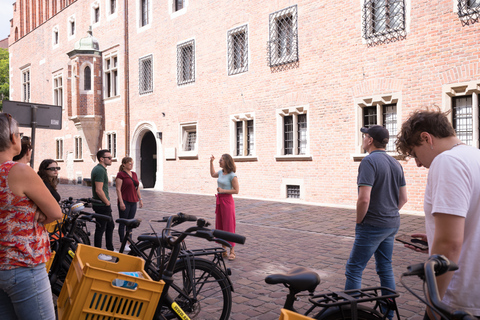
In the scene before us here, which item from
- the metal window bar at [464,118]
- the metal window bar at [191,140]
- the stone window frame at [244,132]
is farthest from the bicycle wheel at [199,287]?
the metal window bar at [191,140]

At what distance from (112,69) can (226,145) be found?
10592 millimetres

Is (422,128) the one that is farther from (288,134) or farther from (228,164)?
(288,134)

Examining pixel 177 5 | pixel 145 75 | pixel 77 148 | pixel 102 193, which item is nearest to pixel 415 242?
pixel 102 193

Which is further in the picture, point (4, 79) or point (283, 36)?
point (4, 79)

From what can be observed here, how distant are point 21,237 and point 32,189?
0.90 ft

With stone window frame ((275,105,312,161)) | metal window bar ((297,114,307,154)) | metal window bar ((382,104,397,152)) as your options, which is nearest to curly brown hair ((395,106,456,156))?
metal window bar ((382,104,397,152))

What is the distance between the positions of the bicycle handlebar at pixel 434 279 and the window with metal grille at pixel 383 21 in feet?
39.3

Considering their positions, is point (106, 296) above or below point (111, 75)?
below

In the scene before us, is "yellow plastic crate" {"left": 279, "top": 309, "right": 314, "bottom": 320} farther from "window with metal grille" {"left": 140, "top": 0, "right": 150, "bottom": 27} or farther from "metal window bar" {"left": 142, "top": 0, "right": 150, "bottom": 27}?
"metal window bar" {"left": 142, "top": 0, "right": 150, "bottom": 27}

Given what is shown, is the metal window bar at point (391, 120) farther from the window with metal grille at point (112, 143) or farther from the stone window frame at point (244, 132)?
the window with metal grille at point (112, 143)

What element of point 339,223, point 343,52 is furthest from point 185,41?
point 339,223

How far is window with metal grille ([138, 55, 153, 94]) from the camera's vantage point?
Result: 2244 cm

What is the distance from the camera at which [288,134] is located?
51.8 feet

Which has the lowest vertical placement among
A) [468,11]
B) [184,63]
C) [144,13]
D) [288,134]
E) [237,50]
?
[288,134]
